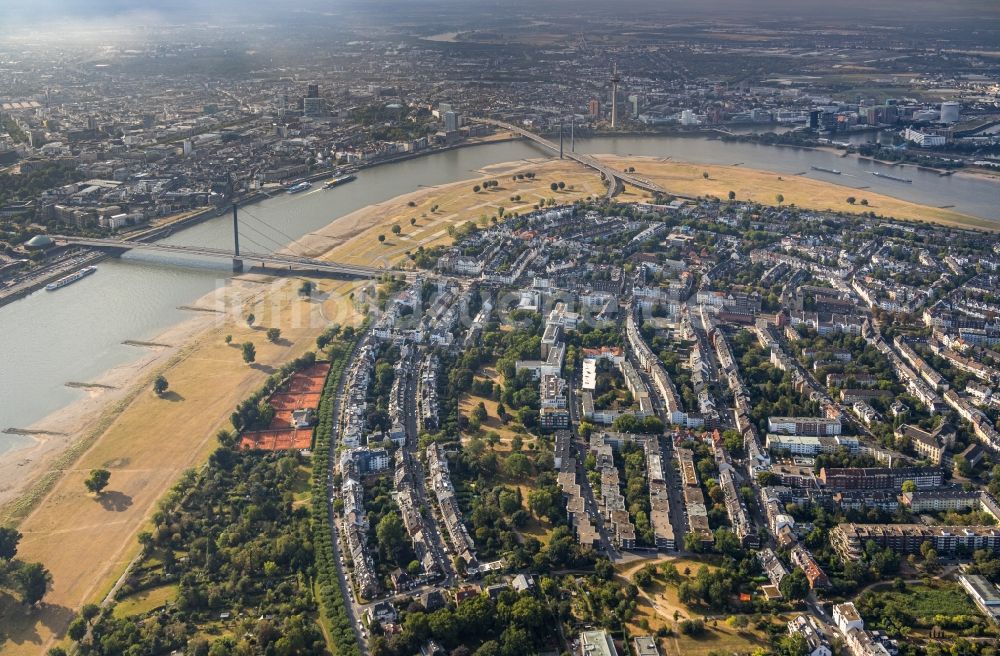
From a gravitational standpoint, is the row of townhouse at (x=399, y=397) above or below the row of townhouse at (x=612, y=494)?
above

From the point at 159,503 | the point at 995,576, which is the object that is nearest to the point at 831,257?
the point at 995,576

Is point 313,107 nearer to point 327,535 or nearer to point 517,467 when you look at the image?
point 517,467

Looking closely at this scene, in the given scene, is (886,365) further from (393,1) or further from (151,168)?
(393,1)

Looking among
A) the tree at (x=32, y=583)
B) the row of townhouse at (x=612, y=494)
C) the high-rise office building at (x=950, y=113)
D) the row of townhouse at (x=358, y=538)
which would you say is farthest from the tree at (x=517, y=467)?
the high-rise office building at (x=950, y=113)

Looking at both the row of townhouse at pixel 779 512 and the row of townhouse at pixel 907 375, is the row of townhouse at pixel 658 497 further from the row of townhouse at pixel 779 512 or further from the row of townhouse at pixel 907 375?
the row of townhouse at pixel 907 375

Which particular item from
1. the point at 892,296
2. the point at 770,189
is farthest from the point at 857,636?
the point at 770,189

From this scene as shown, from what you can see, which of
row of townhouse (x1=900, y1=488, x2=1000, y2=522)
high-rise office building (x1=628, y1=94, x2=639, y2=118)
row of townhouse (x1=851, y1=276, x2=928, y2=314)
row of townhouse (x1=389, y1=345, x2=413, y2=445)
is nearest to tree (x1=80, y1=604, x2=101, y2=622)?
row of townhouse (x1=389, y1=345, x2=413, y2=445)
